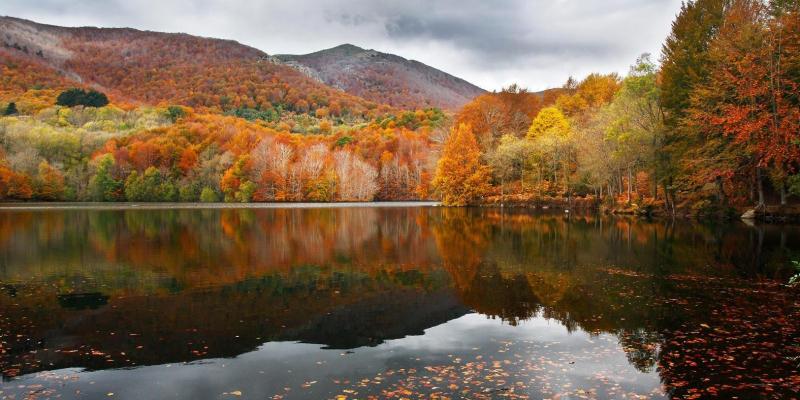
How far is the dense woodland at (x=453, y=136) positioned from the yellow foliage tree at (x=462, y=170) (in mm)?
216

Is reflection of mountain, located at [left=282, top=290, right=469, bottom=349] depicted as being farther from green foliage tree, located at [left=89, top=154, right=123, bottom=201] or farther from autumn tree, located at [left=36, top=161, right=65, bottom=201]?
autumn tree, located at [left=36, top=161, right=65, bottom=201]

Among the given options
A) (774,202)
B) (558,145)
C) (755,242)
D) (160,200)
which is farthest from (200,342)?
(160,200)

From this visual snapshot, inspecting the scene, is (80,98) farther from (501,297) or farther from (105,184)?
(501,297)

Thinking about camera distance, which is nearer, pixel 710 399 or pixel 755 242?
pixel 710 399

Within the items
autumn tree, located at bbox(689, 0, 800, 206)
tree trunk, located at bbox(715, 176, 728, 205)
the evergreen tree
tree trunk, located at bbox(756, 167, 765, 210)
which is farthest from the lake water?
the evergreen tree

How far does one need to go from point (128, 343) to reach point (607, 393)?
916 cm

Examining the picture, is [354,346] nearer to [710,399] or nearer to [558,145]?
[710,399]

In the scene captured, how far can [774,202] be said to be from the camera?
4262 centimetres

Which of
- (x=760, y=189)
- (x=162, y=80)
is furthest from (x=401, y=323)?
(x=162, y=80)

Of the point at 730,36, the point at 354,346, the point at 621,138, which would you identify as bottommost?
the point at 354,346

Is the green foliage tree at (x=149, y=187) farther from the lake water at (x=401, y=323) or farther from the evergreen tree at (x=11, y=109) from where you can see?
the lake water at (x=401, y=323)

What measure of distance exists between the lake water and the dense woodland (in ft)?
53.0

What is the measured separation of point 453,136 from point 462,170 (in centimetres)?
570

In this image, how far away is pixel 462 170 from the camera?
240 feet
